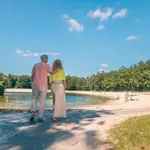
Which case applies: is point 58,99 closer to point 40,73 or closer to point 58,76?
point 58,76

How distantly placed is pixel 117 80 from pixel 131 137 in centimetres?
12152

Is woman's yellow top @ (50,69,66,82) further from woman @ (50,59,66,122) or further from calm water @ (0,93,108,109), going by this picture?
calm water @ (0,93,108,109)

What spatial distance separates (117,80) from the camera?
125375mm

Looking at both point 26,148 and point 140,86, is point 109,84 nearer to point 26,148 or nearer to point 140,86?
point 140,86

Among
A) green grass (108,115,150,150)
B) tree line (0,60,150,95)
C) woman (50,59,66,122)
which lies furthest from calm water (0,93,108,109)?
tree line (0,60,150,95)

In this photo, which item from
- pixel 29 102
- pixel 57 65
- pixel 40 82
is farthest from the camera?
pixel 29 102

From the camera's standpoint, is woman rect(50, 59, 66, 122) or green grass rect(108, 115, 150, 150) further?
woman rect(50, 59, 66, 122)

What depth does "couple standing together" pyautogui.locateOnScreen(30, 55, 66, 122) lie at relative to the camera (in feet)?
25.2

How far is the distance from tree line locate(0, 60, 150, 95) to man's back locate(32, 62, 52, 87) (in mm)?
97564

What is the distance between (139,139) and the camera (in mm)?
5156

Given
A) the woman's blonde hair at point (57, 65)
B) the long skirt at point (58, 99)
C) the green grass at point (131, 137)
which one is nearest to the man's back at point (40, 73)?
the woman's blonde hair at point (57, 65)

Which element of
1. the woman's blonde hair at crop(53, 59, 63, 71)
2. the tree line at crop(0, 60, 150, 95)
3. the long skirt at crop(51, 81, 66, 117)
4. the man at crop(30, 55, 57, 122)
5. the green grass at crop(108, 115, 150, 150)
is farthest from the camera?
the tree line at crop(0, 60, 150, 95)

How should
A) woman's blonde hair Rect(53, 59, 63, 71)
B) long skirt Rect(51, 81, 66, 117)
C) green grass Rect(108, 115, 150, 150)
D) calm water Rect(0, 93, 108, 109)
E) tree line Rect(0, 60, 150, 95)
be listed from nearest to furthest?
green grass Rect(108, 115, 150, 150) < long skirt Rect(51, 81, 66, 117) < woman's blonde hair Rect(53, 59, 63, 71) < calm water Rect(0, 93, 108, 109) < tree line Rect(0, 60, 150, 95)

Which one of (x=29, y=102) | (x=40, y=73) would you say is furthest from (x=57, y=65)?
(x=29, y=102)
